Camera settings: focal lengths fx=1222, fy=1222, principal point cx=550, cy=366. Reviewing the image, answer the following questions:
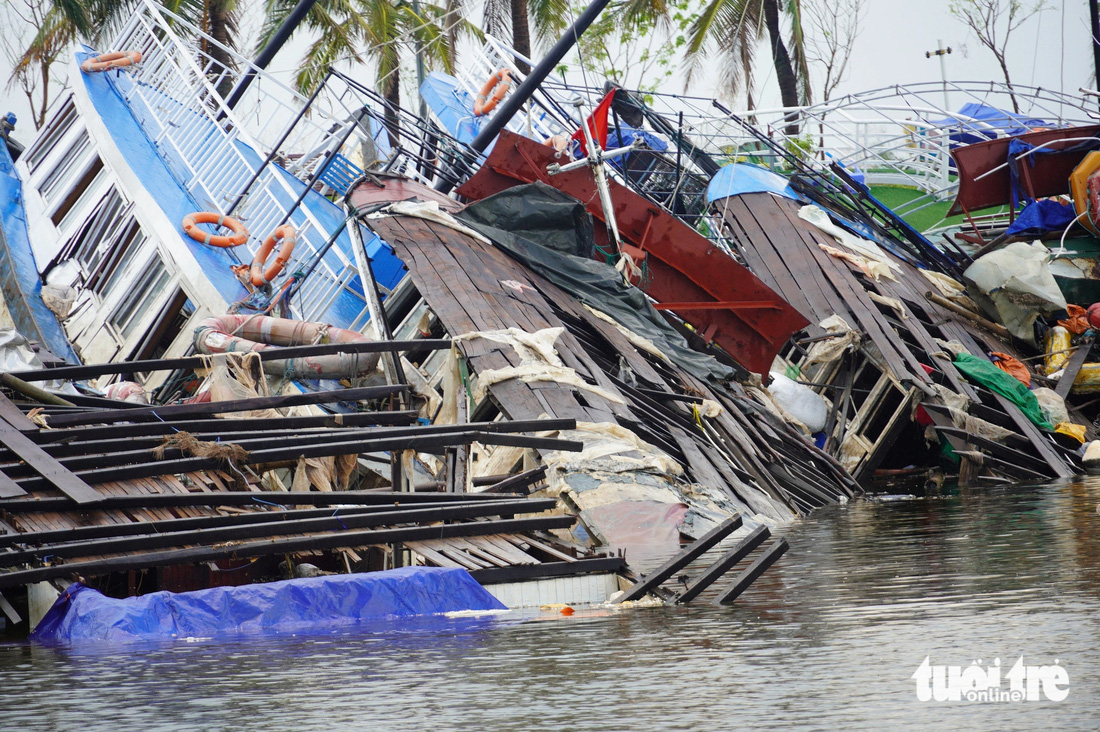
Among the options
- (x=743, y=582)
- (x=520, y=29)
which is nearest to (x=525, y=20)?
(x=520, y=29)

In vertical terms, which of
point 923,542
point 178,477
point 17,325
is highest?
point 17,325

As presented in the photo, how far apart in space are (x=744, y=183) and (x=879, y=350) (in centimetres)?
581

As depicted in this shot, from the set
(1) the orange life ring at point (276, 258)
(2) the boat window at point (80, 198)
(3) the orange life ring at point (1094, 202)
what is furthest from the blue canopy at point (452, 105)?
(3) the orange life ring at point (1094, 202)

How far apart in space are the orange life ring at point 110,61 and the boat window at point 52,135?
1.98ft

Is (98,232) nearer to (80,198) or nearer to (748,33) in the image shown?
(80,198)

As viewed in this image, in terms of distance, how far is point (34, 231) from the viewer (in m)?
18.7

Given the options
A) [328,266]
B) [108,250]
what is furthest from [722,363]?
[108,250]

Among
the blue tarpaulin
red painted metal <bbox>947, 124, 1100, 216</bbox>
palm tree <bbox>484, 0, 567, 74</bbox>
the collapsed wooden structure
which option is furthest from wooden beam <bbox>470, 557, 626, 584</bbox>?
palm tree <bbox>484, 0, 567, 74</bbox>

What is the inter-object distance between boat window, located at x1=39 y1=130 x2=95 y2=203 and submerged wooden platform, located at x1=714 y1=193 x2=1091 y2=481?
10.8 m

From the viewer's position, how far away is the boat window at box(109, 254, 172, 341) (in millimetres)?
16703

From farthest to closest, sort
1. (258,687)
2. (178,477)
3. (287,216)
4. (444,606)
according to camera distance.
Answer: (287,216) < (178,477) < (444,606) < (258,687)

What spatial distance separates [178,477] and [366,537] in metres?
2.23

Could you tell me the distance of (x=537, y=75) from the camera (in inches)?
719

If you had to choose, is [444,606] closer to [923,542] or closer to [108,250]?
[923,542]
